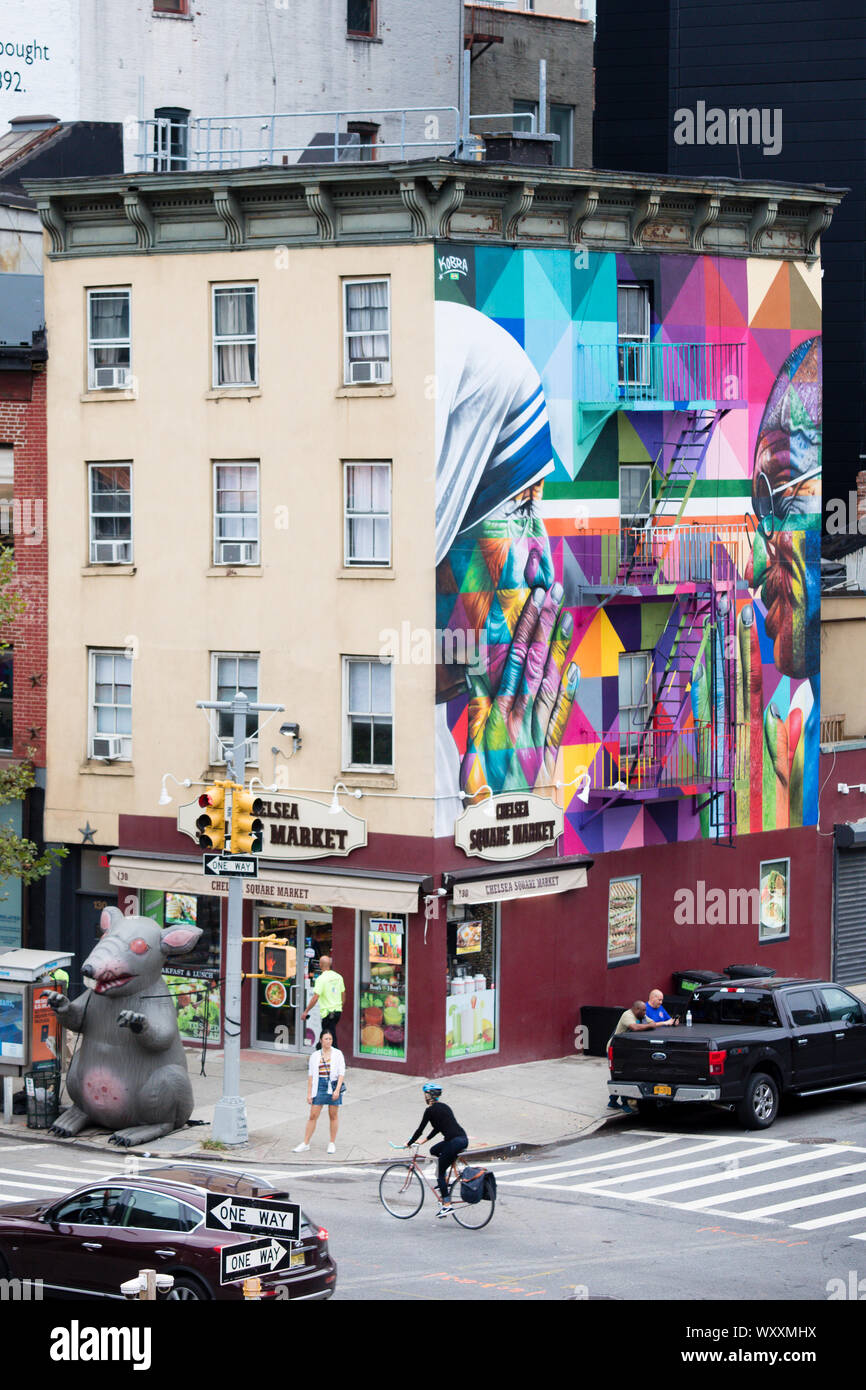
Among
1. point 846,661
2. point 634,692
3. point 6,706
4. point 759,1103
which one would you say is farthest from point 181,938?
point 846,661

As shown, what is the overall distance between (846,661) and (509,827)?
1145 centimetres

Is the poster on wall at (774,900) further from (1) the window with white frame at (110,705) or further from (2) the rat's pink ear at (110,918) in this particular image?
(2) the rat's pink ear at (110,918)

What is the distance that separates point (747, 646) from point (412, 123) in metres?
17.9

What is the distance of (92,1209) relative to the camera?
18562 millimetres

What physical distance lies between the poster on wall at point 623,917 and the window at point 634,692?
2432mm

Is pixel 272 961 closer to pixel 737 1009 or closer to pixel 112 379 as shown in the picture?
pixel 737 1009

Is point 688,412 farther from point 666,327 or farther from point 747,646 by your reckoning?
point 747,646

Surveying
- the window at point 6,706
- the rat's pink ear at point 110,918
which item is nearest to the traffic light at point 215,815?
the rat's pink ear at point 110,918

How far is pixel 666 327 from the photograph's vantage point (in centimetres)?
3434

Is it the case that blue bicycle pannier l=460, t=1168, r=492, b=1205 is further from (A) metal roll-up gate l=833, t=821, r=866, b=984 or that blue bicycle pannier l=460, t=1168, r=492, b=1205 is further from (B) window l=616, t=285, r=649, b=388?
(A) metal roll-up gate l=833, t=821, r=866, b=984

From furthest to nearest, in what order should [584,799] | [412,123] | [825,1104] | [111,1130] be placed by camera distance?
1. [412,123]
2. [584,799]
3. [825,1104]
4. [111,1130]

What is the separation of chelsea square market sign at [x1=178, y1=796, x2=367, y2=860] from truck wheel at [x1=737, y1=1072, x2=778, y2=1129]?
726cm

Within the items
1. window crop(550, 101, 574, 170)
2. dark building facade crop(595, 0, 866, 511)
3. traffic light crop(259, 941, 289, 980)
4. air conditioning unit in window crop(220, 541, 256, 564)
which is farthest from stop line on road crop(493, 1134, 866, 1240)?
window crop(550, 101, 574, 170)
